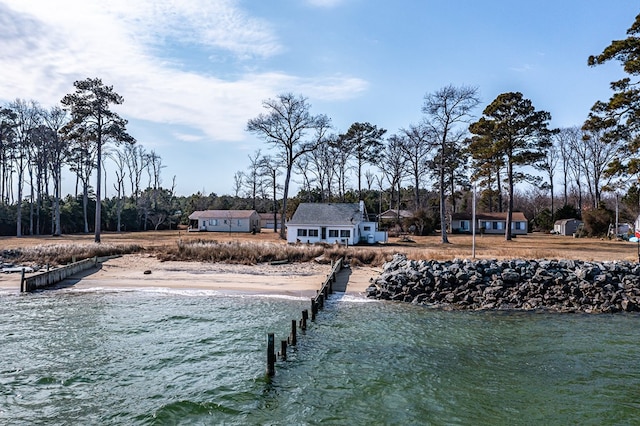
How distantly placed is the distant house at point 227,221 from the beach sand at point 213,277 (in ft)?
116

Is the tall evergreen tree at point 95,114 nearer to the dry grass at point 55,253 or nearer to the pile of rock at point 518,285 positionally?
the dry grass at point 55,253

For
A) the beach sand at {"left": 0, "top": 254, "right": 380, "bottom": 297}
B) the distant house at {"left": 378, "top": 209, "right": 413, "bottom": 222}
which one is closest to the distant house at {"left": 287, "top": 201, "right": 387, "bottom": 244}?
the beach sand at {"left": 0, "top": 254, "right": 380, "bottom": 297}

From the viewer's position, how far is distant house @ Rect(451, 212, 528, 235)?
66188mm

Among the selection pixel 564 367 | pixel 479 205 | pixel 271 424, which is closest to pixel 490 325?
pixel 564 367

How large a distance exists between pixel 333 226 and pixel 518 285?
72.3 ft

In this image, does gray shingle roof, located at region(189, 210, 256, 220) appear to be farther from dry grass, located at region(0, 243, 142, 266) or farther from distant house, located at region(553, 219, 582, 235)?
distant house, located at region(553, 219, 582, 235)

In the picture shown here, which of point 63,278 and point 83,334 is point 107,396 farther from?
point 63,278

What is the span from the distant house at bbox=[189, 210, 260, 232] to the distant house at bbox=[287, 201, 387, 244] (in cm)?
2408

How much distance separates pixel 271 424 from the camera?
9852 millimetres

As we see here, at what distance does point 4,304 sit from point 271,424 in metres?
16.7

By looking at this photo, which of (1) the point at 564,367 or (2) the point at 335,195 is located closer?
(1) the point at 564,367

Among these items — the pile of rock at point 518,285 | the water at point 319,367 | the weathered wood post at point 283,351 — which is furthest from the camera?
the pile of rock at point 518,285

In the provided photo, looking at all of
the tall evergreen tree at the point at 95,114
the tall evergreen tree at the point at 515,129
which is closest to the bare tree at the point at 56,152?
the tall evergreen tree at the point at 95,114

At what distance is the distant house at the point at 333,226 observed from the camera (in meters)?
42.7
